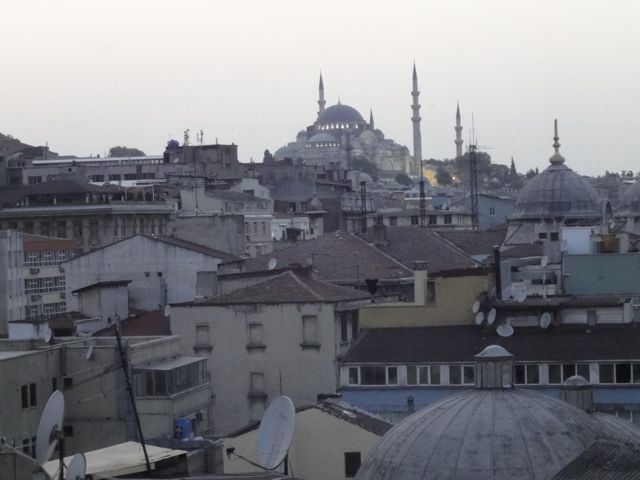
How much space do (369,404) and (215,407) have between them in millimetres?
3952

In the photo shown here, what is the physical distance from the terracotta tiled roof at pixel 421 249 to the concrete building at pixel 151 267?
4.74 meters

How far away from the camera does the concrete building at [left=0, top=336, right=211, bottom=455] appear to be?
34.8m

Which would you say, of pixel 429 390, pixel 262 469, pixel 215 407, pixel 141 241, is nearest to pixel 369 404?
pixel 429 390

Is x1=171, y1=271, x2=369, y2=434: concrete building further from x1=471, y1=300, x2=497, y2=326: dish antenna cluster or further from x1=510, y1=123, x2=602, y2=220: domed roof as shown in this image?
x1=510, y1=123, x2=602, y2=220: domed roof

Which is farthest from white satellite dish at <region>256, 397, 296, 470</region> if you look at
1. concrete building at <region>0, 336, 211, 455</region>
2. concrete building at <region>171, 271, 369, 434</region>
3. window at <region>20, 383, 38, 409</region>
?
concrete building at <region>171, 271, 369, 434</region>

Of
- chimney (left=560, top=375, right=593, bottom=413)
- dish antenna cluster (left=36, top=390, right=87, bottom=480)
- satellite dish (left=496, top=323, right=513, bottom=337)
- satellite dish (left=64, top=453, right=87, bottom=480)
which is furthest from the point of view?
satellite dish (left=496, top=323, right=513, bottom=337)

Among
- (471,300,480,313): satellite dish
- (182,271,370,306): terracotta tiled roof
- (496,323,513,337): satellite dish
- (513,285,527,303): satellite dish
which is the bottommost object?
(496,323,513,337): satellite dish

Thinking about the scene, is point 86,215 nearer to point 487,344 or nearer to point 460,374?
point 487,344

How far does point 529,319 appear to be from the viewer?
44125 mm

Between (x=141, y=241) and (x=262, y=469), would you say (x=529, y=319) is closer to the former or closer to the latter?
(x=262, y=469)

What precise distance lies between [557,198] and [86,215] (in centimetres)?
1849

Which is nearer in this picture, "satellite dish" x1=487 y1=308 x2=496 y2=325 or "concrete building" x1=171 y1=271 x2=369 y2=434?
"satellite dish" x1=487 y1=308 x2=496 y2=325

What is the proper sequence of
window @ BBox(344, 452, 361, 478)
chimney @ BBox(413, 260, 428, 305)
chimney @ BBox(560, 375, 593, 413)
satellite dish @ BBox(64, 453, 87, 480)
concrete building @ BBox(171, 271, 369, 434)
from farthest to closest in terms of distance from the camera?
chimney @ BBox(413, 260, 428, 305)
concrete building @ BBox(171, 271, 369, 434)
window @ BBox(344, 452, 361, 478)
chimney @ BBox(560, 375, 593, 413)
satellite dish @ BBox(64, 453, 87, 480)

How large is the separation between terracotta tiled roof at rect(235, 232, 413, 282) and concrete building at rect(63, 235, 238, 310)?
6.39 ft
